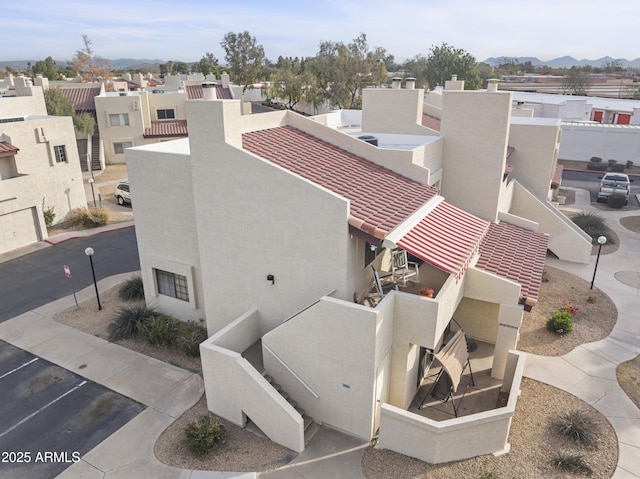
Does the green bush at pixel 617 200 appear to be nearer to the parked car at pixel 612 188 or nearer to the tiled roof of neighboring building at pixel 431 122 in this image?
the parked car at pixel 612 188

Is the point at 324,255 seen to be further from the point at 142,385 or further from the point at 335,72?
the point at 335,72

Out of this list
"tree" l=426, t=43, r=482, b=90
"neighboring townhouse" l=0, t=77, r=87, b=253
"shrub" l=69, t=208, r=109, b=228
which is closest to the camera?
"neighboring townhouse" l=0, t=77, r=87, b=253

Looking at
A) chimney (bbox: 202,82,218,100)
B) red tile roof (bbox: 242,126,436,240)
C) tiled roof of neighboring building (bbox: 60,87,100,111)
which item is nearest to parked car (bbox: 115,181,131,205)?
tiled roof of neighboring building (bbox: 60,87,100,111)

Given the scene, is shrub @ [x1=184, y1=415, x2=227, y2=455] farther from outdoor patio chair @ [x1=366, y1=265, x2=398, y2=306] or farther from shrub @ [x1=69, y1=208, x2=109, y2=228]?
shrub @ [x1=69, y1=208, x2=109, y2=228]

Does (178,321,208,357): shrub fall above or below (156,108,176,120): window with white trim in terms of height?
below

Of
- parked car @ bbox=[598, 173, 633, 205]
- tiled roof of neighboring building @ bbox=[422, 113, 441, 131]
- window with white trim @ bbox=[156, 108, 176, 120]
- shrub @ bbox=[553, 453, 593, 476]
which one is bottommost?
shrub @ bbox=[553, 453, 593, 476]

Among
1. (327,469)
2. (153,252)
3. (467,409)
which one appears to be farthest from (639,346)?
(153,252)
